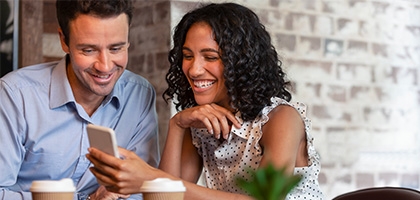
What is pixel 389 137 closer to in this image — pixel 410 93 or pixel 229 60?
pixel 410 93

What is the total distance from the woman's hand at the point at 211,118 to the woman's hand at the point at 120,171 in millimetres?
446

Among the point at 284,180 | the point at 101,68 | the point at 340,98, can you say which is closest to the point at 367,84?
the point at 340,98

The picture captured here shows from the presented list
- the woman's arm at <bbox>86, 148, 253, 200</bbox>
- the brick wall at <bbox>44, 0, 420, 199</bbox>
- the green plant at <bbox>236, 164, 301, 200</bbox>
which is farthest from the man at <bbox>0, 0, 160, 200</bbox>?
the brick wall at <bbox>44, 0, 420, 199</bbox>

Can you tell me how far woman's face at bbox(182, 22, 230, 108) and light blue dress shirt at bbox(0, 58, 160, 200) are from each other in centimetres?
30

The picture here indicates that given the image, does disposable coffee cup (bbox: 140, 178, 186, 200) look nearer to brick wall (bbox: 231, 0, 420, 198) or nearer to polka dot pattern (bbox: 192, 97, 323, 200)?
polka dot pattern (bbox: 192, 97, 323, 200)

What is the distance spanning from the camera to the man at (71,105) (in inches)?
94.5

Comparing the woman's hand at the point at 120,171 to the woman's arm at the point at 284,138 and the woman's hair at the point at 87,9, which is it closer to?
the woman's arm at the point at 284,138

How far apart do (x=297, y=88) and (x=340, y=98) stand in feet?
1.09

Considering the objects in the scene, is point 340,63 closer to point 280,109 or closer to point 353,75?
point 353,75

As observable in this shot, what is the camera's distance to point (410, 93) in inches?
200

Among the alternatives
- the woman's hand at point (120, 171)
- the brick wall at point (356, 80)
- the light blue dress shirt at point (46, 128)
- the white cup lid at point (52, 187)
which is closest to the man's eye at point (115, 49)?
the light blue dress shirt at point (46, 128)

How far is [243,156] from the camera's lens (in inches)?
99.4

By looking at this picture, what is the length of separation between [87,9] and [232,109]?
23.7 inches

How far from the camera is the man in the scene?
240 cm
